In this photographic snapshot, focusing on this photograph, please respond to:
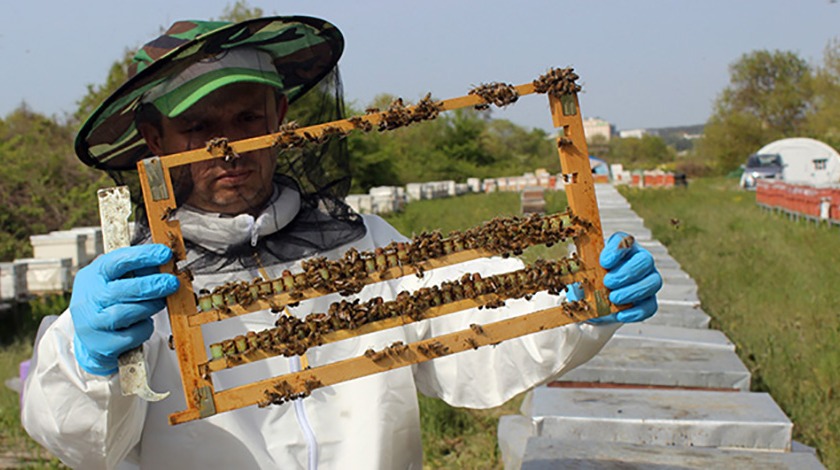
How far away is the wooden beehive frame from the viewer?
5.28 feet

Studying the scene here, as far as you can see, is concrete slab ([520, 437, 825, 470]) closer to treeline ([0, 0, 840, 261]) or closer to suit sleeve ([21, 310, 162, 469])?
suit sleeve ([21, 310, 162, 469])

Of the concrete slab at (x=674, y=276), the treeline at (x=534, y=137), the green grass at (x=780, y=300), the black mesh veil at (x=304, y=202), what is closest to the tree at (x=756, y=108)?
the treeline at (x=534, y=137)

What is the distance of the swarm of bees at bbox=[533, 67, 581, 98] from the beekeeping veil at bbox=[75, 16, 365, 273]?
0.77m

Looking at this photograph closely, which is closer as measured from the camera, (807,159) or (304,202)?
(304,202)

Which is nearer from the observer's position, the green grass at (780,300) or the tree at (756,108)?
the green grass at (780,300)

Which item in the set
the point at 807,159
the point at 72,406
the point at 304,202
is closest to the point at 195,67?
the point at 304,202

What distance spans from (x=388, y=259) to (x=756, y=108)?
55472mm

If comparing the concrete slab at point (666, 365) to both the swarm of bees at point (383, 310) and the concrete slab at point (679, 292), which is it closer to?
the concrete slab at point (679, 292)

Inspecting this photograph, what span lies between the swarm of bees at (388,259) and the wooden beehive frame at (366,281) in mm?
12

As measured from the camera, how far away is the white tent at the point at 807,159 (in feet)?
98.9

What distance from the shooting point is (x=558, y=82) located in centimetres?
176

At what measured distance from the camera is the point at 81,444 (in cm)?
178

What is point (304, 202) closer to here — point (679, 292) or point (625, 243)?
point (625, 243)

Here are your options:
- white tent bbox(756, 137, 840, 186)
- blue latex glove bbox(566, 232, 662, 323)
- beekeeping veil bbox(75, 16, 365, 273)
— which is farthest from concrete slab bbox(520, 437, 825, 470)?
white tent bbox(756, 137, 840, 186)
